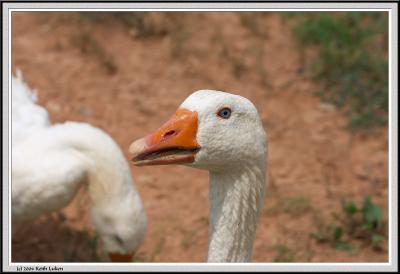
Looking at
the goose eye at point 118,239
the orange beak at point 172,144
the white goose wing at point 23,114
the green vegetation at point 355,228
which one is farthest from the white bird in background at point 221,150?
the green vegetation at point 355,228

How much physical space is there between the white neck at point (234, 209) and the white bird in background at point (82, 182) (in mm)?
1362

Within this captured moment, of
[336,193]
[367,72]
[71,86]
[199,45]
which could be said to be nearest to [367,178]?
[336,193]

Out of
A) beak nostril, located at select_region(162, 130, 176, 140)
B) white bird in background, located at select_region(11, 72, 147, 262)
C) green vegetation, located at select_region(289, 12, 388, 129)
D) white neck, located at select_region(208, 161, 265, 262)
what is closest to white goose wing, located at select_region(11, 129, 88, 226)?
white bird in background, located at select_region(11, 72, 147, 262)

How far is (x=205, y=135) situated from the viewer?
2.99 m

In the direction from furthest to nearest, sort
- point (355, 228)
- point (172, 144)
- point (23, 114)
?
point (355, 228) → point (23, 114) → point (172, 144)

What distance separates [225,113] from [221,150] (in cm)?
17

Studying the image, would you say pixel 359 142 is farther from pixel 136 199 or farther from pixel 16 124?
pixel 16 124

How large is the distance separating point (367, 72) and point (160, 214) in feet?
10.1

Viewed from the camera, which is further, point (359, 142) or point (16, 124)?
point (359, 142)

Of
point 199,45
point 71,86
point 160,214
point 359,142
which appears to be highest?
point 199,45

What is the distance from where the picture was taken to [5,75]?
4.47 meters

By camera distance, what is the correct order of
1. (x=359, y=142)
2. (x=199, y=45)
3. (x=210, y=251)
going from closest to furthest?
(x=210, y=251) → (x=359, y=142) → (x=199, y=45)

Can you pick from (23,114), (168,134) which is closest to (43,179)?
(23,114)

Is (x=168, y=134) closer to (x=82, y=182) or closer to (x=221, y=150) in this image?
(x=221, y=150)
